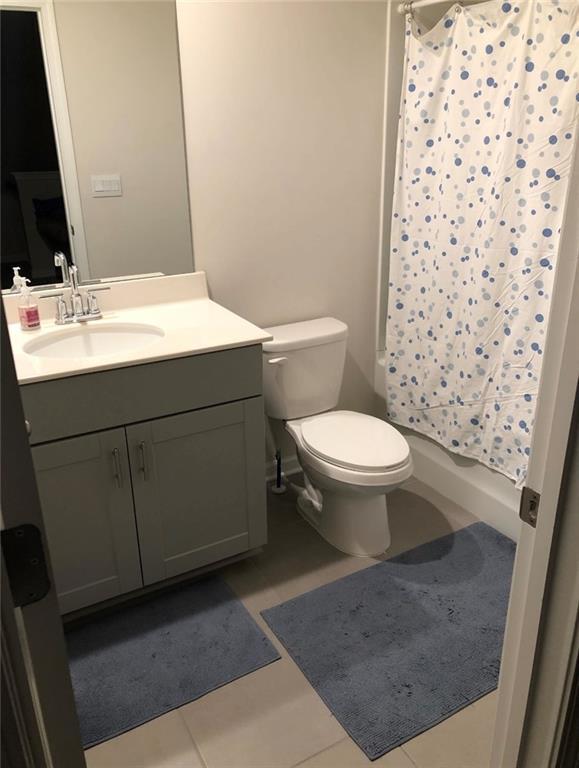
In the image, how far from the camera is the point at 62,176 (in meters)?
2.07

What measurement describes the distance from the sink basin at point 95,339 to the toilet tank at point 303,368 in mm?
467

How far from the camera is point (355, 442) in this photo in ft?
7.54

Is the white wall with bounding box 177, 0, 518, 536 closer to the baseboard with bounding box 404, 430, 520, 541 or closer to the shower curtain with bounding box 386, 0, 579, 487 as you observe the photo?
the baseboard with bounding box 404, 430, 520, 541

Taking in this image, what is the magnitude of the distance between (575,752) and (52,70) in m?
2.15

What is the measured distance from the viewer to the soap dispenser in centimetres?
202

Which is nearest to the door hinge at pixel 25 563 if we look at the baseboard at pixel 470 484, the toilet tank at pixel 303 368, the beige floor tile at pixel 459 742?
the beige floor tile at pixel 459 742

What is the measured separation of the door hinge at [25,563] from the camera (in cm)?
66

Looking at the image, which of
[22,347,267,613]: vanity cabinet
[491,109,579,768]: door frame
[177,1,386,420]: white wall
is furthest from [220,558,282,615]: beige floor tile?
[491,109,579,768]: door frame

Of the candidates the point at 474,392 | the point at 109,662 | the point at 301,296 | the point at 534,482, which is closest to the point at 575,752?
the point at 534,482

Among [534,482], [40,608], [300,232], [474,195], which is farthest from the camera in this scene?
[300,232]

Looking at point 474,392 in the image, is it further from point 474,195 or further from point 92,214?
point 92,214

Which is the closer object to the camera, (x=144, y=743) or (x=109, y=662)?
(x=144, y=743)

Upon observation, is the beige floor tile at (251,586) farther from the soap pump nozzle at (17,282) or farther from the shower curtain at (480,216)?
the soap pump nozzle at (17,282)

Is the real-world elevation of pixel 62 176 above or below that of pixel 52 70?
below
